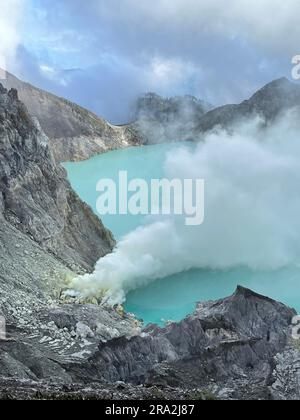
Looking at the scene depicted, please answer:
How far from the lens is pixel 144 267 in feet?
107

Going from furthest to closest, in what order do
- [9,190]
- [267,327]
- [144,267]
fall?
[144,267]
[9,190]
[267,327]

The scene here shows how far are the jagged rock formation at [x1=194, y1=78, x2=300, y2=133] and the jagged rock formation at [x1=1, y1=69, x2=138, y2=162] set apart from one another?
3203 cm

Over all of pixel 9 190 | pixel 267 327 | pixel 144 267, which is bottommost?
pixel 267 327

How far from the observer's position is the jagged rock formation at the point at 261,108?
150m

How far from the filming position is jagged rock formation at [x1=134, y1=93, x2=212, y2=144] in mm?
152000

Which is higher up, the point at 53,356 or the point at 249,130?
the point at 249,130

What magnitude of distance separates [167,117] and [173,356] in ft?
485

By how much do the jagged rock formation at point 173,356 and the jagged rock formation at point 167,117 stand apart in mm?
125466

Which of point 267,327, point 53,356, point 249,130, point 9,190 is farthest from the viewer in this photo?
point 249,130
